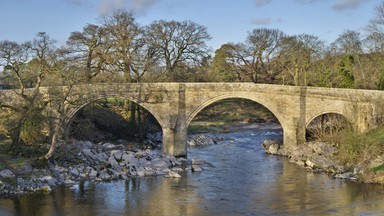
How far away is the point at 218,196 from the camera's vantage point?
25.2 meters

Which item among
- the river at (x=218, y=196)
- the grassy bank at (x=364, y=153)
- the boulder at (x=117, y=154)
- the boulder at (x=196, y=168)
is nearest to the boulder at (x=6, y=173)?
the river at (x=218, y=196)

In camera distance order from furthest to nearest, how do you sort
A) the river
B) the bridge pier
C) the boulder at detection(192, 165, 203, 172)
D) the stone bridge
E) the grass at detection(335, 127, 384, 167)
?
the bridge pier
the stone bridge
the boulder at detection(192, 165, 203, 172)
the grass at detection(335, 127, 384, 167)
the river

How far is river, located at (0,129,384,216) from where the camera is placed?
73.3 feet

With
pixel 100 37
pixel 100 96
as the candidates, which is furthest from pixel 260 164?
pixel 100 37

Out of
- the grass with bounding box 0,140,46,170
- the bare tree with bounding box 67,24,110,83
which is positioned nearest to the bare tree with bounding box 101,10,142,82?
the bare tree with bounding box 67,24,110,83

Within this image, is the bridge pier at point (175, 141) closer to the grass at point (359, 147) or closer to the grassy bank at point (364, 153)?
the grassy bank at point (364, 153)

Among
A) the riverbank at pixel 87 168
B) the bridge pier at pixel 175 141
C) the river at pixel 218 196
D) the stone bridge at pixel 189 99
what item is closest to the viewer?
the river at pixel 218 196

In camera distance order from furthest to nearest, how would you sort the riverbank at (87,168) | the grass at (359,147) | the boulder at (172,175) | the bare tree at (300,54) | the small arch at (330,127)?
the bare tree at (300,54) → the small arch at (330,127) → the boulder at (172,175) → the grass at (359,147) → the riverbank at (87,168)

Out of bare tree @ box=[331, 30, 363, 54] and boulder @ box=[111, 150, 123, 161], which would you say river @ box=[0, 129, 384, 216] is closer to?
boulder @ box=[111, 150, 123, 161]

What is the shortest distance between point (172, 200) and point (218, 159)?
12.6m

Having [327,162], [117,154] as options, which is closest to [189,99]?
[117,154]

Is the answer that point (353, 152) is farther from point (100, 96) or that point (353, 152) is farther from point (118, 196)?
point (100, 96)

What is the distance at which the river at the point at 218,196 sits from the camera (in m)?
22.3

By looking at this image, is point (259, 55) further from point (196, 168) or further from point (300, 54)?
point (196, 168)
